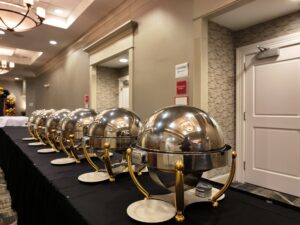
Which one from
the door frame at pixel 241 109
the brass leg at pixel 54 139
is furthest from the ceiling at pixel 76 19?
the brass leg at pixel 54 139

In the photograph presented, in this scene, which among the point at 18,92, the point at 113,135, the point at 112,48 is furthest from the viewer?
the point at 18,92

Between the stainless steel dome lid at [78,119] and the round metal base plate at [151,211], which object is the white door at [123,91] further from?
the round metal base plate at [151,211]

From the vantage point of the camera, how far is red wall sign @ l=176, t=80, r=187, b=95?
2566mm

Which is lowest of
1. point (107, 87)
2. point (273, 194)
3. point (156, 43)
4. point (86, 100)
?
point (273, 194)

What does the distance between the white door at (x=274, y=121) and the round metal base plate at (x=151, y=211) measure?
2.47m

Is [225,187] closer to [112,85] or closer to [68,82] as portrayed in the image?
[112,85]

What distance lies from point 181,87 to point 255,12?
46.9 inches

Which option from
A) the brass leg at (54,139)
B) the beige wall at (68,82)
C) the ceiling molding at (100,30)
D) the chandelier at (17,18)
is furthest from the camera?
the beige wall at (68,82)

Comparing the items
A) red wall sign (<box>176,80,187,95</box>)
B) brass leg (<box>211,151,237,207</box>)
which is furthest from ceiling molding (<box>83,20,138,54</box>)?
brass leg (<box>211,151,237,207</box>)

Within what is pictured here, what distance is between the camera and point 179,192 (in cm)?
62

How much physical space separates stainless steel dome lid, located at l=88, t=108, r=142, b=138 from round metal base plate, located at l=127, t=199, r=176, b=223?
14.0 inches

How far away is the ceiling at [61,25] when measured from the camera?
3816mm

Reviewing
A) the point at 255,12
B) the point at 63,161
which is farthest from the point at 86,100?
the point at 63,161

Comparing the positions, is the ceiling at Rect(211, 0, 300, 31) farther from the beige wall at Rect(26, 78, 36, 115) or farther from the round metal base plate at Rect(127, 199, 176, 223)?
the beige wall at Rect(26, 78, 36, 115)
